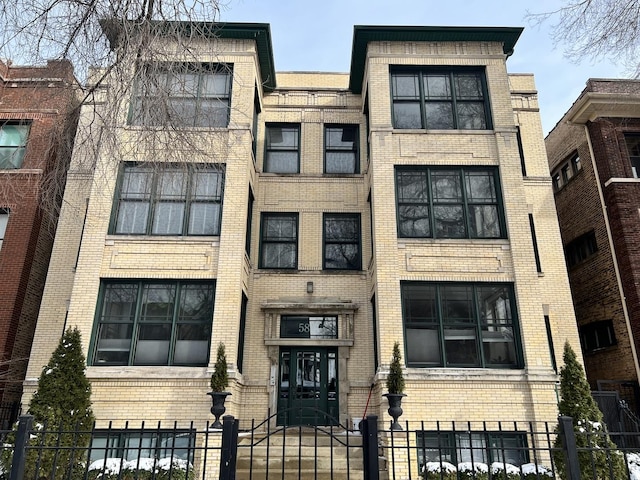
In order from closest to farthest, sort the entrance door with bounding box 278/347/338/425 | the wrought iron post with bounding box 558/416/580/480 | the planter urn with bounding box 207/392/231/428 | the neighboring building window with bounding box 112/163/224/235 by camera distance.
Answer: the wrought iron post with bounding box 558/416/580/480
the planter urn with bounding box 207/392/231/428
the neighboring building window with bounding box 112/163/224/235
the entrance door with bounding box 278/347/338/425

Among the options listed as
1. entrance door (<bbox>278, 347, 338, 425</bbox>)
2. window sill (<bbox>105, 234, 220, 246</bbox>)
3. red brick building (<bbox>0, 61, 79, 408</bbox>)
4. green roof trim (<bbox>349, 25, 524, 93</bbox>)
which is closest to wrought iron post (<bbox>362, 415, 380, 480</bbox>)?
entrance door (<bbox>278, 347, 338, 425</bbox>)

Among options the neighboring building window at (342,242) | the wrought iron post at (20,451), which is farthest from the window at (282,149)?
the wrought iron post at (20,451)

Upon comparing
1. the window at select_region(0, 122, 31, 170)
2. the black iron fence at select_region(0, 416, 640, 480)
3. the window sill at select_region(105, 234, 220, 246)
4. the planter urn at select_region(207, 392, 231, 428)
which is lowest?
the black iron fence at select_region(0, 416, 640, 480)

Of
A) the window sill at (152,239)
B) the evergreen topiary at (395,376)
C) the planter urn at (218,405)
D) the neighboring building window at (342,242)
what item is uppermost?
the neighboring building window at (342,242)

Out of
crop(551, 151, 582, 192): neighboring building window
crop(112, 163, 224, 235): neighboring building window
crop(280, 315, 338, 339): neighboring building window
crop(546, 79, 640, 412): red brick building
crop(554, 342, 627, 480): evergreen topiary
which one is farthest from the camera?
crop(551, 151, 582, 192): neighboring building window

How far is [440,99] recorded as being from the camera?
1389 centimetres

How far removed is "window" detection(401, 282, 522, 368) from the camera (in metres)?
11.4

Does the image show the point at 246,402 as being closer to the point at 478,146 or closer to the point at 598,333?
the point at 478,146

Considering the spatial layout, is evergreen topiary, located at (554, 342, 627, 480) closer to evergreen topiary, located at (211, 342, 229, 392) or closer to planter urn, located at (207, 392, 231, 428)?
planter urn, located at (207, 392, 231, 428)

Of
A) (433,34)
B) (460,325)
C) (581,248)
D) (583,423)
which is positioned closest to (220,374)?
(460,325)

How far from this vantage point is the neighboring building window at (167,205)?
40.9 ft

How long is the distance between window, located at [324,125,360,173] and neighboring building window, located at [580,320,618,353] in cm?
929

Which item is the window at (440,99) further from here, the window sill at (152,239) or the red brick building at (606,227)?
the window sill at (152,239)

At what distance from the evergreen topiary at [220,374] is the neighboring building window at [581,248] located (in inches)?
496
